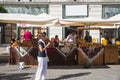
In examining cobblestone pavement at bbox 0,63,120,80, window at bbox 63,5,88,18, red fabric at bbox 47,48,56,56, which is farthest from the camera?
window at bbox 63,5,88,18

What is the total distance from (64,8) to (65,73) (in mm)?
24150

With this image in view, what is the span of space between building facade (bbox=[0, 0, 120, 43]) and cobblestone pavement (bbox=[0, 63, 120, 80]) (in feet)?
68.9

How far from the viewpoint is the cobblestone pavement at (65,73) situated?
574 inches

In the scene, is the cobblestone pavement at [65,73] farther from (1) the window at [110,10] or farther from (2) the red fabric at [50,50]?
(1) the window at [110,10]

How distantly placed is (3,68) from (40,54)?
5118 millimetres

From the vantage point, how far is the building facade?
39.3 metres

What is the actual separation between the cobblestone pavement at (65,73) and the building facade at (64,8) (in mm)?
21012

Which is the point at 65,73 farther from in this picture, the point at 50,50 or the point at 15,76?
the point at 50,50

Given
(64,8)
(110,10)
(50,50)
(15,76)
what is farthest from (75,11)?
(15,76)

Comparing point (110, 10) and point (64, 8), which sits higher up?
point (64, 8)

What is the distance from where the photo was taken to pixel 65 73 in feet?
52.4

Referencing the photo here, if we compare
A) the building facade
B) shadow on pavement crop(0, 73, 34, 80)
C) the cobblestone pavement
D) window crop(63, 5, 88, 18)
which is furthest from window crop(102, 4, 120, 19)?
shadow on pavement crop(0, 73, 34, 80)

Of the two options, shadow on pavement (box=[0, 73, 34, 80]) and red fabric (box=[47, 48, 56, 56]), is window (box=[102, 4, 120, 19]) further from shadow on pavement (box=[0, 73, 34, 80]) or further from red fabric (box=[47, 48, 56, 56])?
shadow on pavement (box=[0, 73, 34, 80])

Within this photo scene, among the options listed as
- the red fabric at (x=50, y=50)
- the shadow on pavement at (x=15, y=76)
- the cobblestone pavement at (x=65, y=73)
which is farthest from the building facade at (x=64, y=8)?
the shadow on pavement at (x=15, y=76)
